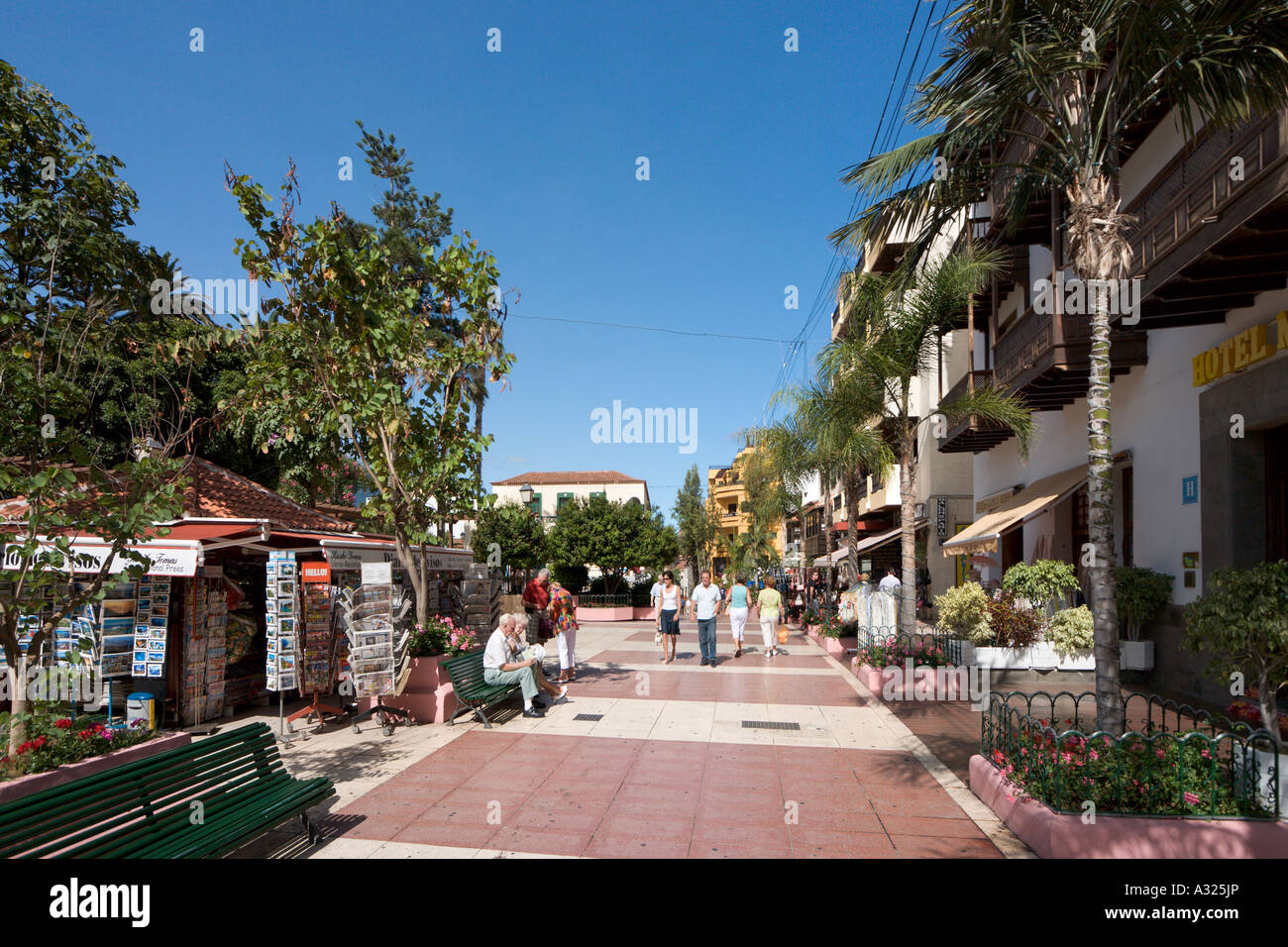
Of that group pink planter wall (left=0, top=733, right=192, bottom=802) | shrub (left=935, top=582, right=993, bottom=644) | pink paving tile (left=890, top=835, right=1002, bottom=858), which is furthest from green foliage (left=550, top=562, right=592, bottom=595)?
pink paving tile (left=890, top=835, right=1002, bottom=858)

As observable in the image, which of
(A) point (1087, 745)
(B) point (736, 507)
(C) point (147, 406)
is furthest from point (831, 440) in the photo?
(B) point (736, 507)

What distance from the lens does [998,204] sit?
578 inches

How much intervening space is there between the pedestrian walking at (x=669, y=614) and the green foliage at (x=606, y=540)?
591 inches

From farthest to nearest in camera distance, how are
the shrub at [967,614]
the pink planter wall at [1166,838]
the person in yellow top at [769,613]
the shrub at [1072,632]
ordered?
1. the person in yellow top at [769,613]
2. the shrub at [967,614]
3. the shrub at [1072,632]
4. the pink planter wall at [1166,838]

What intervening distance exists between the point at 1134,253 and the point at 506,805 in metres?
10.2

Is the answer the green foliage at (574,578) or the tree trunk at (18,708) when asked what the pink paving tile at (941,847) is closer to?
the tree trunk at (18,708)

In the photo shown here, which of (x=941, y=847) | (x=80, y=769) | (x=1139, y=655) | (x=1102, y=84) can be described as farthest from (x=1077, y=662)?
(x=80, y=769)

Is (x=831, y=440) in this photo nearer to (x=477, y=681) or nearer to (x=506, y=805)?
(x=477, y=681)

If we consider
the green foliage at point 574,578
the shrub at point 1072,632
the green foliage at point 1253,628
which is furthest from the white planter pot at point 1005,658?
the green foliage at point 574,578

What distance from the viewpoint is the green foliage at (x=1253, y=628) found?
516cm

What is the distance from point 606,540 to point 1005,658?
2026cm

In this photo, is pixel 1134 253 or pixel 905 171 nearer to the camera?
pixel 905 171

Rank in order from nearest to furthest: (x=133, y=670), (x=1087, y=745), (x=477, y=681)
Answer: (x=1087, y=745)
(x=133, y=670)
(x=477, y=681)

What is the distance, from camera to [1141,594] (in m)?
11.0
